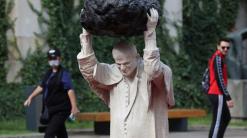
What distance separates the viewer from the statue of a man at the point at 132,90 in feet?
17.9

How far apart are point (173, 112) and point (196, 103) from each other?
5.37 m

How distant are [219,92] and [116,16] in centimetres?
638

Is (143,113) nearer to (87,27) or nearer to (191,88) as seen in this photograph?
(87,27)

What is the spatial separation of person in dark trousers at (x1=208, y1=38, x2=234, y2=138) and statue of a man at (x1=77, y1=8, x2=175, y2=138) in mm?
5859

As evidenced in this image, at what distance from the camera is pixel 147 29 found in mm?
5352

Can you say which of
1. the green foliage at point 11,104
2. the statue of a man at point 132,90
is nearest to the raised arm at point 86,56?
the statue of a man at point 132,90

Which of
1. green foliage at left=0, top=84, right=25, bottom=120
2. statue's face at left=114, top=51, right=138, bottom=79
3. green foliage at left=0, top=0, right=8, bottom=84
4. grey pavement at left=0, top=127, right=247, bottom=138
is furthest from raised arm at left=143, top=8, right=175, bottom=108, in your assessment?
green foliage at left=0, top=0, right=8, bottom=84

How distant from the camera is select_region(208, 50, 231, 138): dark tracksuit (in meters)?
11.3

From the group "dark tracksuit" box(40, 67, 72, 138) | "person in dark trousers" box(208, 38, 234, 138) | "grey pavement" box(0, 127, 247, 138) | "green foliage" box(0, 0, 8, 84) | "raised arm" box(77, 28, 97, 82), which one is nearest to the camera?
"raised arm" box(77, 28, 97, 82)

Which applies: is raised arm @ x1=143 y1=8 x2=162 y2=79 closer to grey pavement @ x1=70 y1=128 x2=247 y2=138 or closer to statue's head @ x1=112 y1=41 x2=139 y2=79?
statue's head @ x1=112 y1=41 x2=139 y2=79

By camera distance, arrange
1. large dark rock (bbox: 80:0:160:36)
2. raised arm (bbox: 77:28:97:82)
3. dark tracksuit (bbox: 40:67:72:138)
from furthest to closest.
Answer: dark tracksuit (bbox: 40:67:72:138) < raised arm (bbox: 77:28:97:82) < large dark rock (bbox: 80:0:160:36)

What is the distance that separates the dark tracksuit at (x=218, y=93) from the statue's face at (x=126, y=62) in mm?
5938

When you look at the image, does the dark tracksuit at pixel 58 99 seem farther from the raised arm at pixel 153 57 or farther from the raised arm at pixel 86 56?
the raised arm at pixel 153 57

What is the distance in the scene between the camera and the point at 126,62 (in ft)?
17.9
